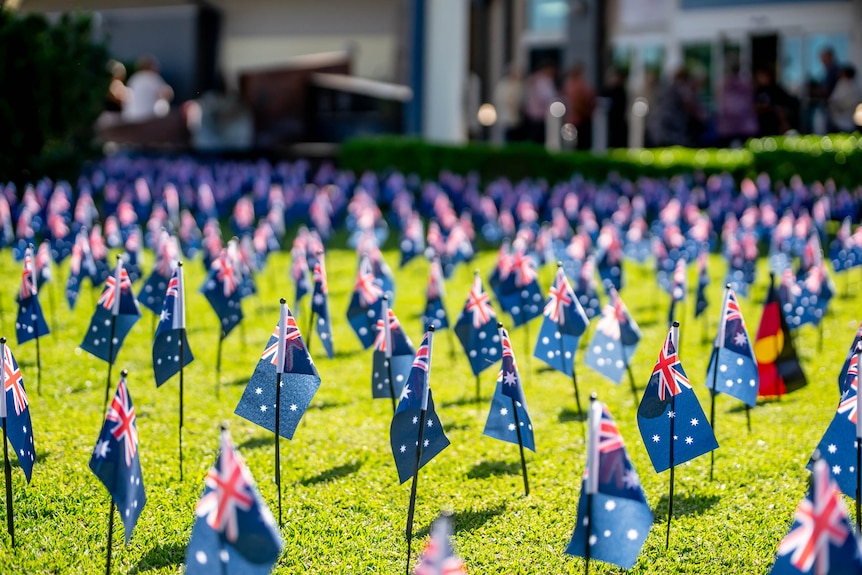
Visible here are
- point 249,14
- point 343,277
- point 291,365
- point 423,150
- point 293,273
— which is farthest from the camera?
point 249,14

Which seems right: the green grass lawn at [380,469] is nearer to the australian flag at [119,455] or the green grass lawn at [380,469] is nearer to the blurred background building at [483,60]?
the australian flag at [119,455]

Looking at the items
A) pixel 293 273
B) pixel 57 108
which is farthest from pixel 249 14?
pixel 293 273

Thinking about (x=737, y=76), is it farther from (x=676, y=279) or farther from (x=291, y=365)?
(x=291, y=365)

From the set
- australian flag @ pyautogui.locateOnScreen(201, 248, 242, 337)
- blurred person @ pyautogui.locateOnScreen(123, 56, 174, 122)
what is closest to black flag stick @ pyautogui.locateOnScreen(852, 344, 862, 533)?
australian flag @ pyautogui.locateOnScreen(201, 248, 242, 337)

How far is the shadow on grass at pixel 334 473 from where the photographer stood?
6043 mm

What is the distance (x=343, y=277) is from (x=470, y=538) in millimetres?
6903

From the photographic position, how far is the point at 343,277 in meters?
12.0

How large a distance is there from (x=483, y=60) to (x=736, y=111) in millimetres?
9413

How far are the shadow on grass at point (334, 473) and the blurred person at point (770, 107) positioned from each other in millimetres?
15006

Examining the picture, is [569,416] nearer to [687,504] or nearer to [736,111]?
[687,504]

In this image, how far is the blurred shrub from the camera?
14672 millimetres

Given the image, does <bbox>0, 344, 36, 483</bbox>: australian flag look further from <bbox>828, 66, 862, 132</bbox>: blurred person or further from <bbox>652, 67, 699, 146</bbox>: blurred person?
<bbox>652, 67, 699, 146</bbox>: blurred person

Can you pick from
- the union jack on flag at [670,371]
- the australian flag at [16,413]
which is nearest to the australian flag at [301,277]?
the australian flag at [16,413]

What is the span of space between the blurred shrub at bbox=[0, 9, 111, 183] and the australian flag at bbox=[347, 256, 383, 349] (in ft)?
28.5
